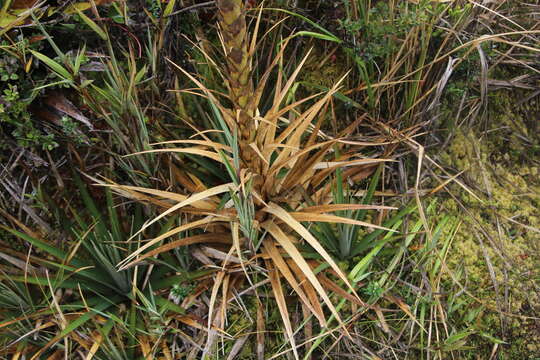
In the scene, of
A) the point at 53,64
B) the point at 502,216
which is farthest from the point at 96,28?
the point at 502,216

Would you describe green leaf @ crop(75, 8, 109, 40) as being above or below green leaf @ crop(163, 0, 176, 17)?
above

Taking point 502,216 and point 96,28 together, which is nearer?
point 96,28

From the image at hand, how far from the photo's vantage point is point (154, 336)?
139 centimetres

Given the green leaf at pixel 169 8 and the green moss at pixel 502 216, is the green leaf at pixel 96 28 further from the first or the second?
the green moss at pixel 502 216

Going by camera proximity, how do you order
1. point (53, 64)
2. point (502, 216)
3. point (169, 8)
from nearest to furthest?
point (53, 64) < point (169, 8) < point (502, 216)

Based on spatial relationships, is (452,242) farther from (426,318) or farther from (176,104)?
(176,104)

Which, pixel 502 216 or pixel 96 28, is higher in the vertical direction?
pixel 96 28

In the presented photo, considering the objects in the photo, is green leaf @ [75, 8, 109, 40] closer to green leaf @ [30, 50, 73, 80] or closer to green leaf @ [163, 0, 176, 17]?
green leaf @ [30, 50, 73, 80]

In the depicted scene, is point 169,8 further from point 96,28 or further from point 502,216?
point 502,216

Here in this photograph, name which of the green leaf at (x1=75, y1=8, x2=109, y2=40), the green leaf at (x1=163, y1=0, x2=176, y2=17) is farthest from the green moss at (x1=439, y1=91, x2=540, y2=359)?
the green leaf at (x1=75, y1=8, x2=109, y2=40)

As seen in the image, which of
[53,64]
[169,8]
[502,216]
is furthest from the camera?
[502,216]

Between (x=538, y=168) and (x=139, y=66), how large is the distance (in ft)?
5.50

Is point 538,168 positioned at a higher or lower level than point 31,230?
lower

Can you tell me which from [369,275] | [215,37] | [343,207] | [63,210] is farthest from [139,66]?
[369,275]
